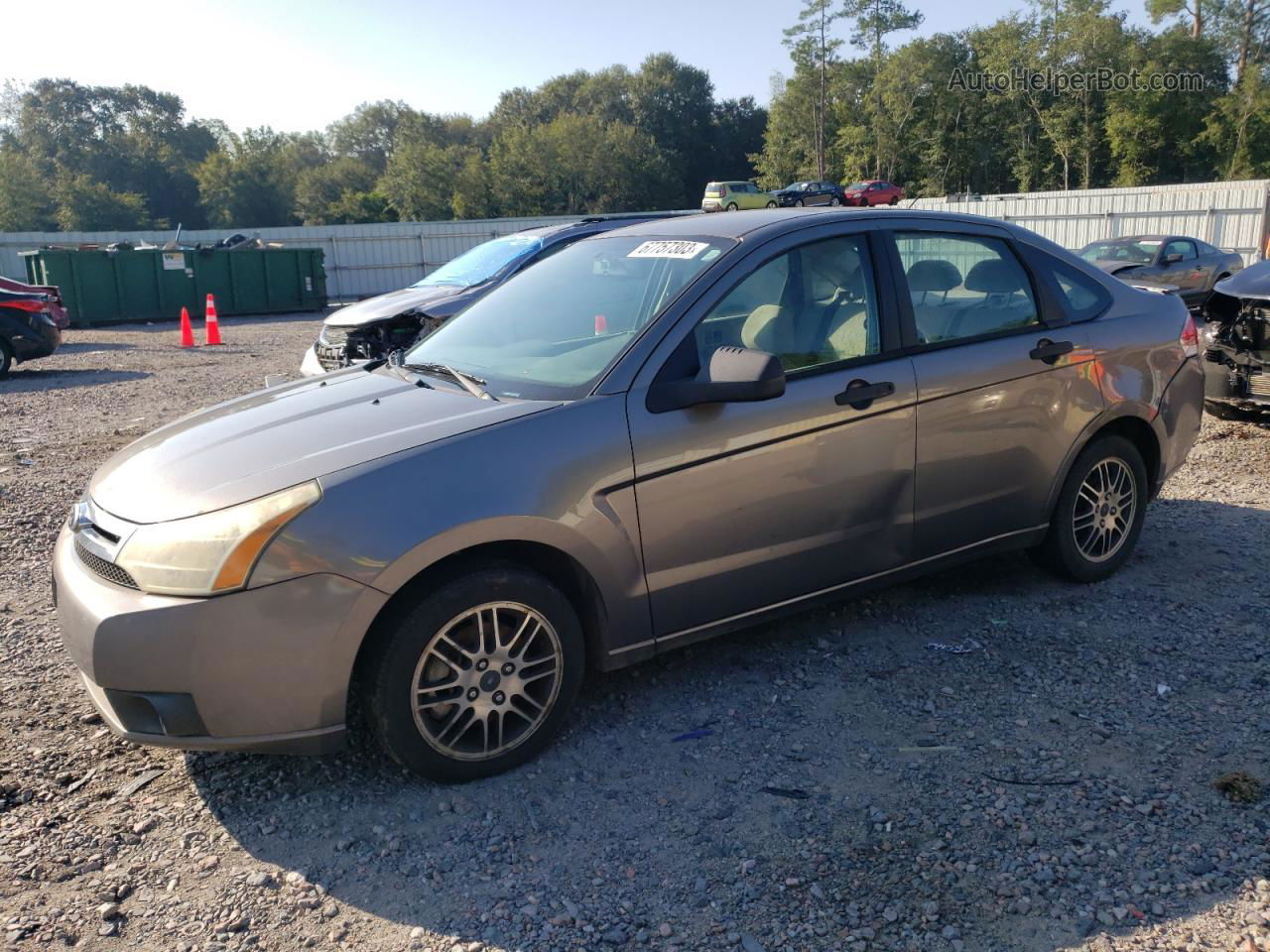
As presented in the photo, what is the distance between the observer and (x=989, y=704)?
3.79m

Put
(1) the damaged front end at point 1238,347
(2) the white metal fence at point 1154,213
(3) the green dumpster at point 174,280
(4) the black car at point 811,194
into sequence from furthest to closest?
(4) the black car at point 811,194 → (2) the white metal fence at point 1154,213 → (3) the green dumpster at point 174,280 → (1) the damaged front end at point 1238,347

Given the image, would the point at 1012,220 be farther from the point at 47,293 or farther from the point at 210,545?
the point at 210,545

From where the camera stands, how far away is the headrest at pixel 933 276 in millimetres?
4227

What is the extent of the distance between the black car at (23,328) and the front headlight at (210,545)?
43.3 feet

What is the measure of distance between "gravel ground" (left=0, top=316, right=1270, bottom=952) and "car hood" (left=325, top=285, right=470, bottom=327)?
4.66 meters

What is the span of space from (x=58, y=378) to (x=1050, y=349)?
13.9m

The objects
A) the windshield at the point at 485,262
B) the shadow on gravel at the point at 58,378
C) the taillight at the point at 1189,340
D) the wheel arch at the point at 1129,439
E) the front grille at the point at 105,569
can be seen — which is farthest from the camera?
the shadow on gravel at the point at 58,378

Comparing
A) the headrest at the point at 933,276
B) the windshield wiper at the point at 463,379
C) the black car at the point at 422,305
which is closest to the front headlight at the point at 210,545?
the windshield wiper at the point at 463,379

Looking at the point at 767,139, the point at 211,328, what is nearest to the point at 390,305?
the point at 211,328

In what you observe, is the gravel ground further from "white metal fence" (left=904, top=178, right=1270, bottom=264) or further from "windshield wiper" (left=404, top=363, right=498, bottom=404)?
"white metal fence" (left=904, top=178, right=1270, bottom=264)

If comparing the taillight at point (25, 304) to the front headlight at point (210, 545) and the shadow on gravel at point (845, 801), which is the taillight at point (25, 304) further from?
the front headlight at point (210, 545)

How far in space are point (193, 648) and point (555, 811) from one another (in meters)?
1.19

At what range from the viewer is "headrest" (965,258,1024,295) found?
4.48 metres

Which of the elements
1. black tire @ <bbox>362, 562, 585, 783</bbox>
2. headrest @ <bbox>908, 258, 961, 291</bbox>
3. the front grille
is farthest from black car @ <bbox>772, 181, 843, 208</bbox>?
the front grille
